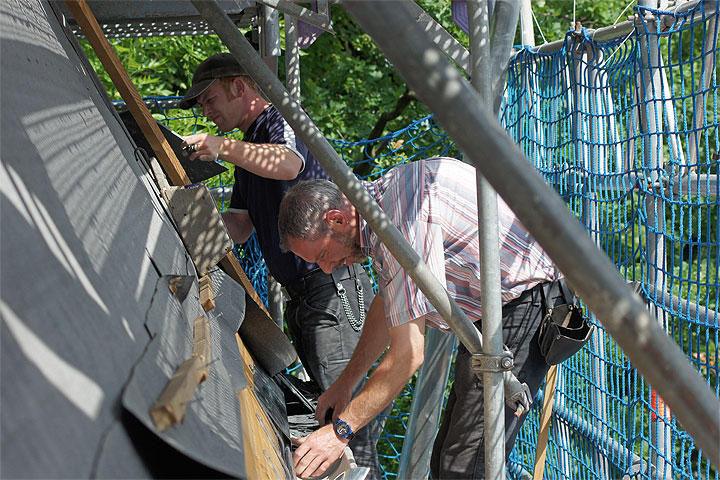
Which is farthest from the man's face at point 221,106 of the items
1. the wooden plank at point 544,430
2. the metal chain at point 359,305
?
the wooden plank at point 544,430

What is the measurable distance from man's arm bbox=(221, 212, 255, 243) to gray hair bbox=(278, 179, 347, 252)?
1.16 meters

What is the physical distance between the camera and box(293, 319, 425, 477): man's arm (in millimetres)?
2217

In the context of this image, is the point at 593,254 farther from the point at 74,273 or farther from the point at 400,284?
the point at 400,284

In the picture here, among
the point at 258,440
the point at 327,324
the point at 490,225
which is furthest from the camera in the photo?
the point at 327,324

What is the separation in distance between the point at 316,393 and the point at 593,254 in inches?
95.3

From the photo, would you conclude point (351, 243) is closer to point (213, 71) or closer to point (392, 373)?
point (392, 373)

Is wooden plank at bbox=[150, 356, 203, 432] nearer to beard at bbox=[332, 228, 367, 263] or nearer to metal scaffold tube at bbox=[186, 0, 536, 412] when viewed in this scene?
metal scaffold tube at bbox=[186, 0, 536, 412]

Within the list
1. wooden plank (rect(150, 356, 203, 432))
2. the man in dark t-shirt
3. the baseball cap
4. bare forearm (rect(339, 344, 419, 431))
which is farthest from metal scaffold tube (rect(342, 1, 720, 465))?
the baseball cap

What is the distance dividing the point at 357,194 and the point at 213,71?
1763 millimetres

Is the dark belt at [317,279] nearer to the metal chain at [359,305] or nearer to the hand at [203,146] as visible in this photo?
the metal chain at [359,305]

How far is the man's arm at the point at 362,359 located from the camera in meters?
2.77

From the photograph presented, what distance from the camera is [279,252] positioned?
11.0ft

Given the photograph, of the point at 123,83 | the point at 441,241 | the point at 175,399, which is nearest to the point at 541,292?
the point at 441,241

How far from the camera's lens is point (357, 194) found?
1.92 meters
